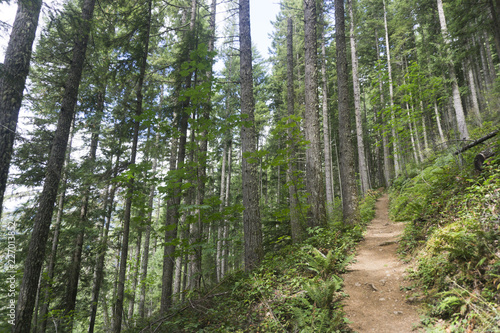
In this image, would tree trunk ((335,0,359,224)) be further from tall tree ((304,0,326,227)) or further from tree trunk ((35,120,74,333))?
tree trunk ((35,120,74,333))

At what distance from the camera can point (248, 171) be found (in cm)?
609

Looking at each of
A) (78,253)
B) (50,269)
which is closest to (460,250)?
(50,269)

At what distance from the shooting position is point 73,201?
10.2 meters

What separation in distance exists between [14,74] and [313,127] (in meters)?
7.78

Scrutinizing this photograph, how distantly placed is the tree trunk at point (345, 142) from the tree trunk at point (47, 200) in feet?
25.8

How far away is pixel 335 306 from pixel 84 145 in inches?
531

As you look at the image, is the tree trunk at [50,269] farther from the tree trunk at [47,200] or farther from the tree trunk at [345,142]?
the tree trunk at [345,142]

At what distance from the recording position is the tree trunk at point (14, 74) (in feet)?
16.5

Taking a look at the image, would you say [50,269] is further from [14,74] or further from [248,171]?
[248,171]

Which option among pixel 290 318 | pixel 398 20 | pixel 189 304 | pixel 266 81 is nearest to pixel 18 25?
pixel 189 304

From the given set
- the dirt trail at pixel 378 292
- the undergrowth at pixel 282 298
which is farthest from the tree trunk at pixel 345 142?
the dirt trail at pixel 378 292

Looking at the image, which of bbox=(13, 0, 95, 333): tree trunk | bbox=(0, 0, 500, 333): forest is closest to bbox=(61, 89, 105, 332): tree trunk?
bbox=(0, 0, 500, 333): forest

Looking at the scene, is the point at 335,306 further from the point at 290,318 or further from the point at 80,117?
the point at 80,117

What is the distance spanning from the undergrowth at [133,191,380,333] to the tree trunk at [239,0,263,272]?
1.44 ft
